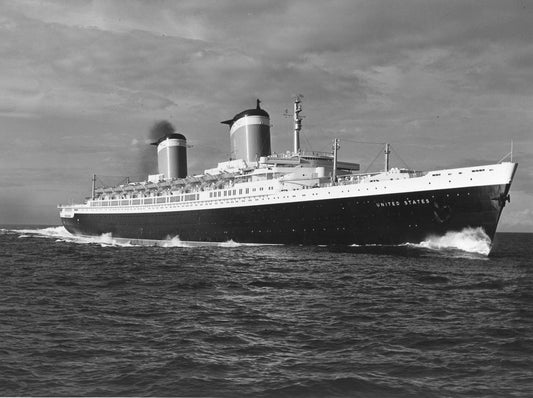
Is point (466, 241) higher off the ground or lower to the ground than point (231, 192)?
lower

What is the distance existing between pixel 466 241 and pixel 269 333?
26962 millimetres

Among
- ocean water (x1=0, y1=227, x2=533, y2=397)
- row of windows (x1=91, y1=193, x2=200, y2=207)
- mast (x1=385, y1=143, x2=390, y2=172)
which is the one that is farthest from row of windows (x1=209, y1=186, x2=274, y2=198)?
ocean water (x1=0, y1=227, x2=533, y2=397)

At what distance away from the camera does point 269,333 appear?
13.7 m

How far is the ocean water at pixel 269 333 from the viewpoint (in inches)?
388

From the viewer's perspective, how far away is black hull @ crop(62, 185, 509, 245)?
3591cm

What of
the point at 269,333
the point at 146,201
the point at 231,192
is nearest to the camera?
the point at 269,333

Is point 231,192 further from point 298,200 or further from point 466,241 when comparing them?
point 466,241

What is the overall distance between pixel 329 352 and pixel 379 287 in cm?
1037

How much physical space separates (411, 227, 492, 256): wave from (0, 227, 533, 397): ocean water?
9848 mm

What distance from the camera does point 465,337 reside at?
13.4m

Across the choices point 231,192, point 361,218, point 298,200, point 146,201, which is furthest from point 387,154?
point 146,201

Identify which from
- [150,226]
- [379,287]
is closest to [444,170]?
[379,287]

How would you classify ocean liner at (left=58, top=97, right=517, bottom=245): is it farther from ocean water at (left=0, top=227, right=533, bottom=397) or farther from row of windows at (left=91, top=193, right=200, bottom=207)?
ocean water at (left=0, top=227, right=533, bottom=397)

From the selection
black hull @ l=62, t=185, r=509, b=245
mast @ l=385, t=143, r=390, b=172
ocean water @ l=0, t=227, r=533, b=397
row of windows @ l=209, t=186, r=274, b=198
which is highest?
mast @ l=385, t=143, r=390, b=172
